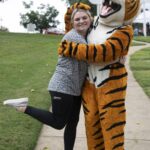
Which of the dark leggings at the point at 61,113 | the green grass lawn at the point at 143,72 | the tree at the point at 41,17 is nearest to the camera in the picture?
the dark leggings at the point at 61,113

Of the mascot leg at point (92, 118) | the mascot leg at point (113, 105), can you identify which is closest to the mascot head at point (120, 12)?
the mascot leg at point (113, 105)

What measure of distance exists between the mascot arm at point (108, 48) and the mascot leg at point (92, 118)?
361 millimetres

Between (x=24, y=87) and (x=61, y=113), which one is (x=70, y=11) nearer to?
(x=61, y=113)

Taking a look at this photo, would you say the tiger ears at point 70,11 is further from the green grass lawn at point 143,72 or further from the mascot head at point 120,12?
the green grass lawn at point 143,72

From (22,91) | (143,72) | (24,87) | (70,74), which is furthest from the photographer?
(143,72)

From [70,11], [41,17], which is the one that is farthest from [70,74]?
[41,17]

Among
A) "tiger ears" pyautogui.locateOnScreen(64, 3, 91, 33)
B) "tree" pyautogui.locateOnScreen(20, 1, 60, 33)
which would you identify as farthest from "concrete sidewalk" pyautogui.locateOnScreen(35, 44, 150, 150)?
"tree" pyautogui.locateOnScreen(20, 1, 60, 33)

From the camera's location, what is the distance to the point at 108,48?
14.3 feet

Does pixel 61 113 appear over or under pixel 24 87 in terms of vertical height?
over

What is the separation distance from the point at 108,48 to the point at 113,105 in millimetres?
540

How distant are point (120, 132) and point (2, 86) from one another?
557 cm

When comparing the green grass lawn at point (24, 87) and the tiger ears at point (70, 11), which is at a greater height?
the tiger ears at point (70, 11)

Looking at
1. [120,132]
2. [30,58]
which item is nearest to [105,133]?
[120,132]

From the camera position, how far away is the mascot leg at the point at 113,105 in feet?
14.8
